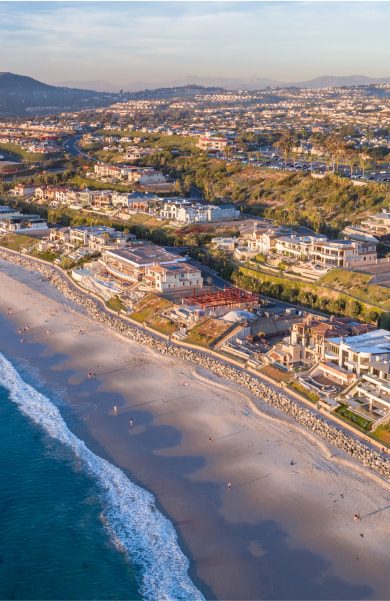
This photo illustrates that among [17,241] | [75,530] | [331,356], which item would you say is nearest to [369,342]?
[331,356]

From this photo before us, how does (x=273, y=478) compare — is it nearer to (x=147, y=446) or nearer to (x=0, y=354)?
(x=147, y=446)

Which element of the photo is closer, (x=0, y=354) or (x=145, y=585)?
(x=145, y=585)

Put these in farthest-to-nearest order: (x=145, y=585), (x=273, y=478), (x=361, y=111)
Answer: (x=361, y=111), (x=273, y=478), (x=145, y=585)

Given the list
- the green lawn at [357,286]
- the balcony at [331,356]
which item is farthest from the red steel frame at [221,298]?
the balcony at [331,356]

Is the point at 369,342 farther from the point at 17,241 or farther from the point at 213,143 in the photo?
the point at 213,143

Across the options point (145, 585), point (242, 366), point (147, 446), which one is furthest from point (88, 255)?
point (145, 585)

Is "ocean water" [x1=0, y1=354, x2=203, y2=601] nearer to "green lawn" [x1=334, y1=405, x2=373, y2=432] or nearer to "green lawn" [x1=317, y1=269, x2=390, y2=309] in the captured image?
"green lawn" [x1=334, y1=405, x2=373, y2=432]
